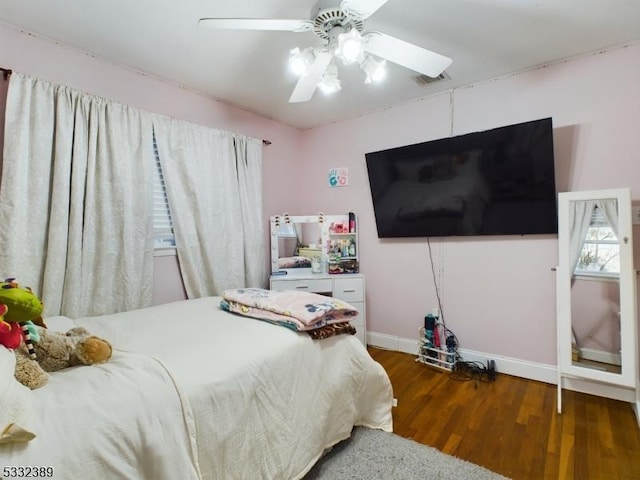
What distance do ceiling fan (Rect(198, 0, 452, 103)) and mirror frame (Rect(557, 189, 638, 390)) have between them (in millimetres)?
1339

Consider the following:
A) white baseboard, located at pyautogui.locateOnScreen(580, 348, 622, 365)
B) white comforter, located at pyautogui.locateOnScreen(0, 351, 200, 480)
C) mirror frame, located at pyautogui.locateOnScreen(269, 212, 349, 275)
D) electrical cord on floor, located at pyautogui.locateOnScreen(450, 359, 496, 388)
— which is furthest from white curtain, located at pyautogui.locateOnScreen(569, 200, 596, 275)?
white comforter, located at pyautogui.locateOnScreen(0, 351, 200, 480)

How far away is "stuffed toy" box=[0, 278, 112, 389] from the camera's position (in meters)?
0.90

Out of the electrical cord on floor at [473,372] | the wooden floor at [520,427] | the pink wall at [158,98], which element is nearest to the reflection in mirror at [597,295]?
the wooden floor at [520,427]

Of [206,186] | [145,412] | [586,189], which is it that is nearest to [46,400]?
[145,412]

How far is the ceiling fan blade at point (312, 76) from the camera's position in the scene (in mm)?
1556

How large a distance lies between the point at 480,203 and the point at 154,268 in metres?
2.56

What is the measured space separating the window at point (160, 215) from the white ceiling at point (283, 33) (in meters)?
0.68

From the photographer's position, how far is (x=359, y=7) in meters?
1.24

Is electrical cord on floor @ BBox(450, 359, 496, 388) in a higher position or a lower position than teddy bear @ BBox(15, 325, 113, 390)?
lower

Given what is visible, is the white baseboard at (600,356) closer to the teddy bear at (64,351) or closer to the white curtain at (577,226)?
the white curtain at (577,226)

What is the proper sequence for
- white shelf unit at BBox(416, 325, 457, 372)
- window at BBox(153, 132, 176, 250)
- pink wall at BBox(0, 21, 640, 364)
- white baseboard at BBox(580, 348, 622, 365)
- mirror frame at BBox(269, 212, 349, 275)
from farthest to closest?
mirror frame at BBox(269, 212, 349, 275), white shelf unit at BBox(416, 325, 457, 372), window at BBox(153, 132, 176, 250), pink wall at BBox(0, 21, 640, 364), white baseboard at BBox(580, 348, 622, 365)

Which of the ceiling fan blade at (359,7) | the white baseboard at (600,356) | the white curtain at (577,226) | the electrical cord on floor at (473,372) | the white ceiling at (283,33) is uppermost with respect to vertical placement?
the white ceiling at (283,33)

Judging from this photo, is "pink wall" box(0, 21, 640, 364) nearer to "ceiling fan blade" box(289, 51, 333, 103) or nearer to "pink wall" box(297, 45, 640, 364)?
"pink wall" box(297, 45, 640, 364)

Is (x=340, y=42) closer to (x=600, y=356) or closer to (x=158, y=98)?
(x=158, y=98)
